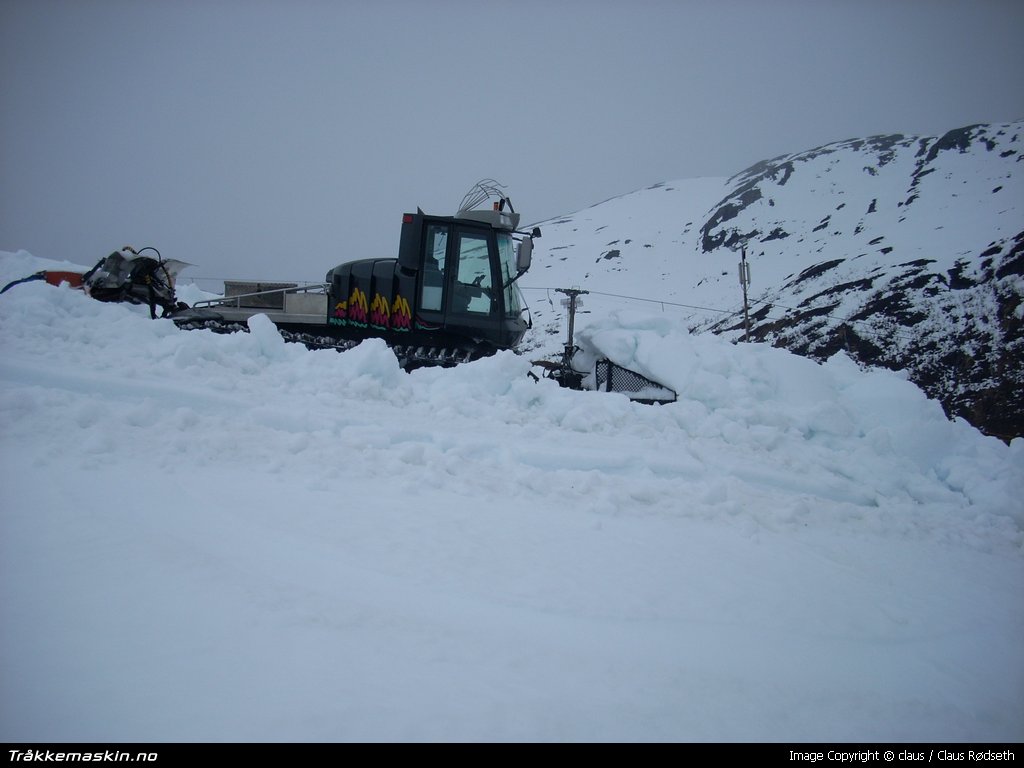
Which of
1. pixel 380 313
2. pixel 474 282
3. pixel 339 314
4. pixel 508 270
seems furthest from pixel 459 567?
pixel 339 314

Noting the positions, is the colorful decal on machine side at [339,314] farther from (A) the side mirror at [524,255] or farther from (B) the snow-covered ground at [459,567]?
(B) the snow-covered ground at [459,567]

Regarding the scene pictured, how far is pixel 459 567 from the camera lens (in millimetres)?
2797

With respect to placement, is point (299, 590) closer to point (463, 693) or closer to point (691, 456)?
point (463, 693)

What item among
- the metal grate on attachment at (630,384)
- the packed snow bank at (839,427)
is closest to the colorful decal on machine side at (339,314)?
the metal grate on attachment at (630,384)

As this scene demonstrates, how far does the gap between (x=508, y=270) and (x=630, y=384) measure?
2857 millimetres

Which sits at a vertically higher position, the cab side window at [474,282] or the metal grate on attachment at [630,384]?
the cab side window at [474,282]

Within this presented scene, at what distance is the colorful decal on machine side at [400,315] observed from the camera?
9375mm

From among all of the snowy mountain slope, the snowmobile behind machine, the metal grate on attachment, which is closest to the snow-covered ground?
Answer: the metal grate on attachment

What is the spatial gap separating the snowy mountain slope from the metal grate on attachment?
1149 centimetres

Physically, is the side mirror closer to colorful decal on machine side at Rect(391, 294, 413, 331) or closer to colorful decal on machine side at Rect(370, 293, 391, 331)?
colorful decal on machine side at Rect(391, 294, 413, 331)

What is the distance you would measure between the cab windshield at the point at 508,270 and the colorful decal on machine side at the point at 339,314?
2.89 meters

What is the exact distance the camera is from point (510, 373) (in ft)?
21.5

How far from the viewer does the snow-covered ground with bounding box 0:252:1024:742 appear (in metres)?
1.93
